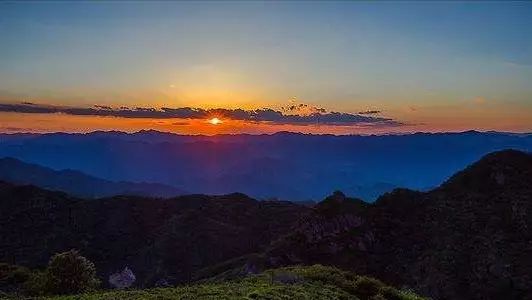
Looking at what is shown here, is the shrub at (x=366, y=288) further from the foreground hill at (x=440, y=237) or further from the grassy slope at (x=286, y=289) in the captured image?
the foreground hill at (x=440, y=237)

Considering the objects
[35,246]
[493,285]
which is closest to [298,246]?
[493,285]

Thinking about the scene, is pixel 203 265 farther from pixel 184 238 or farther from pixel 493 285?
pixel 493 285

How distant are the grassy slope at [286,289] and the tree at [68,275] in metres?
18.7

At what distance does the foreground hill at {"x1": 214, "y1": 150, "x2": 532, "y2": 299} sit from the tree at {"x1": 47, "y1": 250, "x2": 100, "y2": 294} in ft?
244

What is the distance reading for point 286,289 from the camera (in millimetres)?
35250

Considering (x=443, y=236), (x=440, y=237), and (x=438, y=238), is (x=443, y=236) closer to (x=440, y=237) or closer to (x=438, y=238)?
(x=440, y=237)

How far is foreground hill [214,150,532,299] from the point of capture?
107 m

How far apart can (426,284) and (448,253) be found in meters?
12.0

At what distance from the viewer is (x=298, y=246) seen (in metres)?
133

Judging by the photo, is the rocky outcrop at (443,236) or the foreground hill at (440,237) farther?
the foreground hill at (440,237)

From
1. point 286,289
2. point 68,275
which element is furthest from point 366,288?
point 68,275

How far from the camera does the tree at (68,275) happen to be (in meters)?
50.8

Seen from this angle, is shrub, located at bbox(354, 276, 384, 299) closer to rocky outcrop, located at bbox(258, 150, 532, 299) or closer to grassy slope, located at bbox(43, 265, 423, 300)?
Result: grassy slope, located at bbox(43, 265, 423, 300)

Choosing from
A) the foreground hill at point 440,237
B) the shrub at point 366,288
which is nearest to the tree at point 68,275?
the shrub at point 366,288
